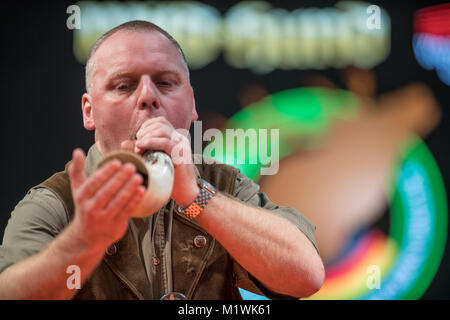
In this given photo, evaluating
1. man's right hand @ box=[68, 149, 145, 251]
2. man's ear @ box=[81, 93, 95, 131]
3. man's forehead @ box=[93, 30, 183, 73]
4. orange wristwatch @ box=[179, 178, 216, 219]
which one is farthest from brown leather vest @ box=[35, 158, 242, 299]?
man's right hand @ box=[68, 149, 145, 251]

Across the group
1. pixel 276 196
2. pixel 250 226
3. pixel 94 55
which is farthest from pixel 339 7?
pixel 250 226

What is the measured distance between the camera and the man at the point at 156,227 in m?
1.18

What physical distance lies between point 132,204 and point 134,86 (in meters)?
0.67

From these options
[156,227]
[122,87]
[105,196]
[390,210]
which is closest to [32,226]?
[156,227]

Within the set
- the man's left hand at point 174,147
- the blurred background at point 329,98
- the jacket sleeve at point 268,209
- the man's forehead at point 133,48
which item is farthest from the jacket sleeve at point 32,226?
the blurred background at point 329,98

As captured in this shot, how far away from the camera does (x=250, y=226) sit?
1310mm

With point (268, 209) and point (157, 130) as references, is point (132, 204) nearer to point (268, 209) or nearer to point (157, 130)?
point (157, 130)

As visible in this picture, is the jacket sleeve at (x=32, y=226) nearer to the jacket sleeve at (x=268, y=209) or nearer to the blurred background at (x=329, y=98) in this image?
the jacket sleeve at (x=268, y=209)

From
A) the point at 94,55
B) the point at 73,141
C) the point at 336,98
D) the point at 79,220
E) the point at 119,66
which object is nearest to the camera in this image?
the point at 79,220

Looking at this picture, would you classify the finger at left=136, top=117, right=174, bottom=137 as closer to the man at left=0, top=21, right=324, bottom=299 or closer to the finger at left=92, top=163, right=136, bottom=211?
the man at left=0, top=21, right=324, bottom=299

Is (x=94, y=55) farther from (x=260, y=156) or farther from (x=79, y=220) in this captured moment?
(x=260, y=156)

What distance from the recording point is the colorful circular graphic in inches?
107

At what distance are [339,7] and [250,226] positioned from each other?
75.9 inches
